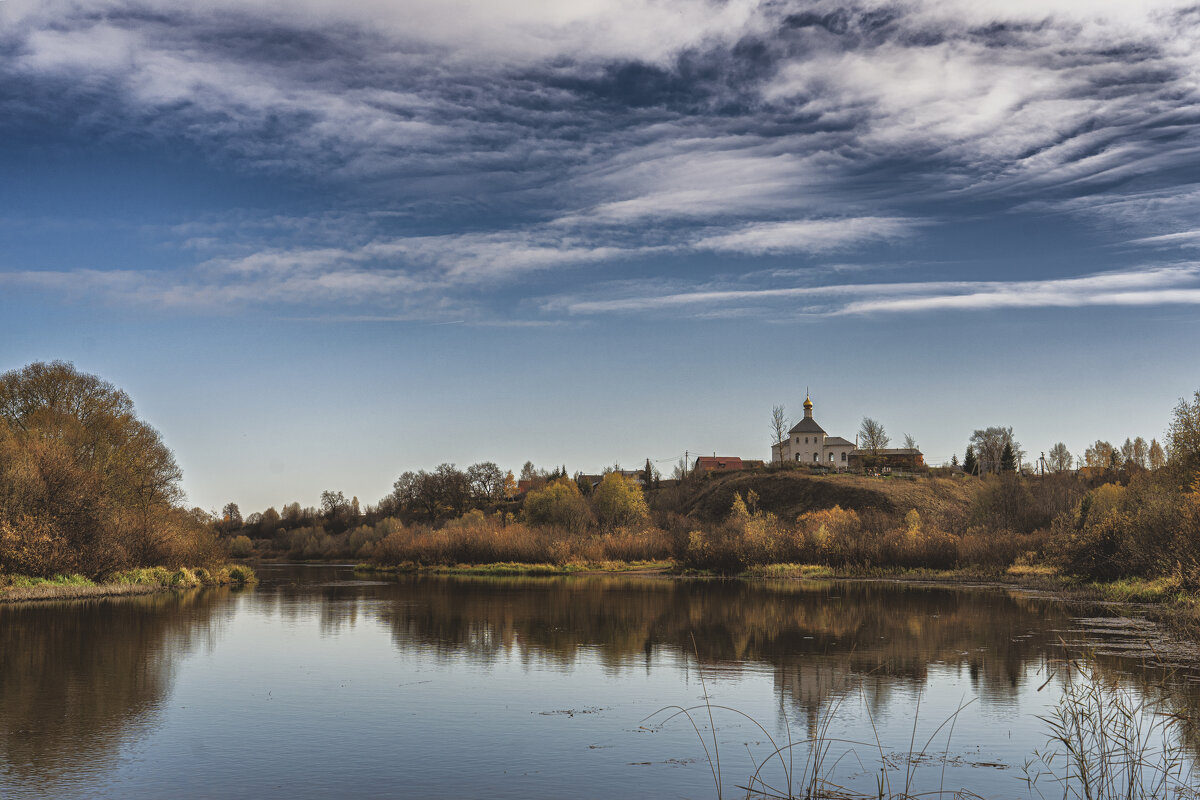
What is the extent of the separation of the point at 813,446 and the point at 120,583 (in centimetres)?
9874

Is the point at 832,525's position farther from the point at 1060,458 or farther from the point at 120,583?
the point at 1060,458

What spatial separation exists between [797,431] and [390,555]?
223 feet

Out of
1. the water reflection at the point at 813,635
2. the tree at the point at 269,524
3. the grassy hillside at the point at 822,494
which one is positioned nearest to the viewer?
the water reflection at the point at 813,635

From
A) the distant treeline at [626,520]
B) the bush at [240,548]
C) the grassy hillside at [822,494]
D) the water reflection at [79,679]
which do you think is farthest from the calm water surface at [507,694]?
the bush at [240,548]

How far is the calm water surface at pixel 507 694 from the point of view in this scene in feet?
38.0

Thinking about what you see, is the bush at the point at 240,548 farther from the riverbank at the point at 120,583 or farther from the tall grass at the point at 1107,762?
the tall grass at the point at 1107,762

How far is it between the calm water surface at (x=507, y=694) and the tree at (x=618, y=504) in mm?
48246

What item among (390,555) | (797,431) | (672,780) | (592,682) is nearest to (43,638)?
(592,682)

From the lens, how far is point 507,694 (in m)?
17.4

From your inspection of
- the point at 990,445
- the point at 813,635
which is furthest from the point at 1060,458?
the point at 813,635

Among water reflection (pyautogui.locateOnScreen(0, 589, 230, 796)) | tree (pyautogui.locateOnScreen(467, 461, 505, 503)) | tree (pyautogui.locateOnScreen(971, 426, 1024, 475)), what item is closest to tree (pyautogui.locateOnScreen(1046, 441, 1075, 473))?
tree (pyautogui.locateOnScreen(971, 426, 1024, 475))

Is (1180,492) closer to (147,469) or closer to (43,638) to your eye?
(43,638)

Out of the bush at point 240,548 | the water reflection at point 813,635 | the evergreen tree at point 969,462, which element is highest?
the evergreen tree at point 969,462

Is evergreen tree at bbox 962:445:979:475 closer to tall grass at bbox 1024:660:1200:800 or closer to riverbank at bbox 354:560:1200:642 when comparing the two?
riverbank at bbox 354:560:1200:642
